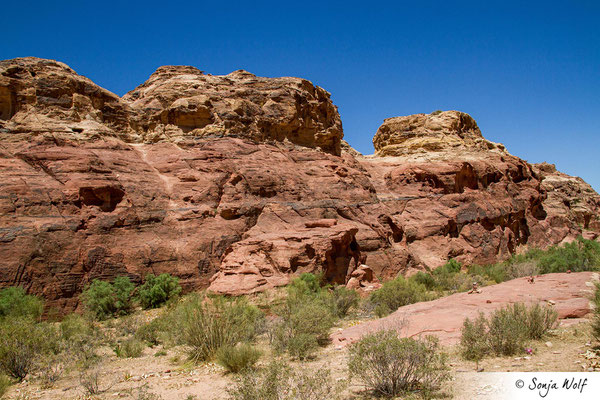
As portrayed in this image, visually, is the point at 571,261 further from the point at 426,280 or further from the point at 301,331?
the point at 301,331

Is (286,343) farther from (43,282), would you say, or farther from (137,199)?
(137,199)

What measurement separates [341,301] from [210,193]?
876 centimetres

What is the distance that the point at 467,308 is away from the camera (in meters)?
12.2

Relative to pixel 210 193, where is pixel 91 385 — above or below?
below

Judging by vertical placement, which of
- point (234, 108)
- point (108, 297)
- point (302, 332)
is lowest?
point (302, 332)

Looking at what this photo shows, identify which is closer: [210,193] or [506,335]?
[506,335]

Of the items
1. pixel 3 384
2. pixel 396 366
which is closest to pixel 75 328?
pixel 3 384

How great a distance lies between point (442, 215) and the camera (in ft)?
92.8

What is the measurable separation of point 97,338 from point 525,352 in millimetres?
11347

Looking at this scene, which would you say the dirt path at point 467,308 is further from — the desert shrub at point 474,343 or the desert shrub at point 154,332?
the desert shrub at point 154,332

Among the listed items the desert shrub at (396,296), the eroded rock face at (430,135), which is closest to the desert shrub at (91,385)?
the desert shrub at (396,296)

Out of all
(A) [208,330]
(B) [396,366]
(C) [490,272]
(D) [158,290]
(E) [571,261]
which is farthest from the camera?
(C) [490,272]

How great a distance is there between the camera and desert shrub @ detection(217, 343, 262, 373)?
8.64 m

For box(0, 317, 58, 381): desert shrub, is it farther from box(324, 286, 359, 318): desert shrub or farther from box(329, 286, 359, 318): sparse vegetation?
box(329, 286, 359, 318): sparse vegetation
